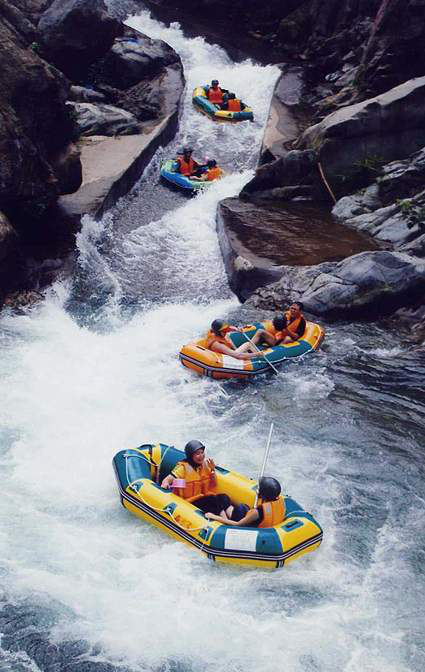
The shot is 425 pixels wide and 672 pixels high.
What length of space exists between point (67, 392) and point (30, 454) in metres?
1.71

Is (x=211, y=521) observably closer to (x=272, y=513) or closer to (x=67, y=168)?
(x=272, y=513)

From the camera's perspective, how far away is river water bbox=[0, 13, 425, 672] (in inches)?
290

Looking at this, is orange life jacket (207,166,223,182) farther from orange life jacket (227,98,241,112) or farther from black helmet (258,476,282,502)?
black helmet (258,476,282,502)

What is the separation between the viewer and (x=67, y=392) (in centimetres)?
1158

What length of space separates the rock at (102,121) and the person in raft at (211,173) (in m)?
2.69

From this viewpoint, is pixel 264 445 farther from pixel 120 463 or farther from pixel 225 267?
pixel 225 267

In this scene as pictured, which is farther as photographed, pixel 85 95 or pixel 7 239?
pixel 85 95

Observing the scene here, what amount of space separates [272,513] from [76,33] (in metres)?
17.3

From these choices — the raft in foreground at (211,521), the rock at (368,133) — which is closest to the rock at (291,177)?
the rock at (368,133)

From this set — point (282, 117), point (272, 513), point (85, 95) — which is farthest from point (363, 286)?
point (85, 95)

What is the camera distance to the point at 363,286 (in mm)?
13469

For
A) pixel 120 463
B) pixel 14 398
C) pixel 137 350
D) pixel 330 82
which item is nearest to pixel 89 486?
pixel 120 463

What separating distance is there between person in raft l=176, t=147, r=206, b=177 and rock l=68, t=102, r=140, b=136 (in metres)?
2.16

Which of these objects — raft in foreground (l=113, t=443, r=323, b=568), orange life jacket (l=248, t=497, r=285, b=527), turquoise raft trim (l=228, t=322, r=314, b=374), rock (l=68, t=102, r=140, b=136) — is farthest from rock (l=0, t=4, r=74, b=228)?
orange life jacket (l=248, t=497, r=285, b=527)
